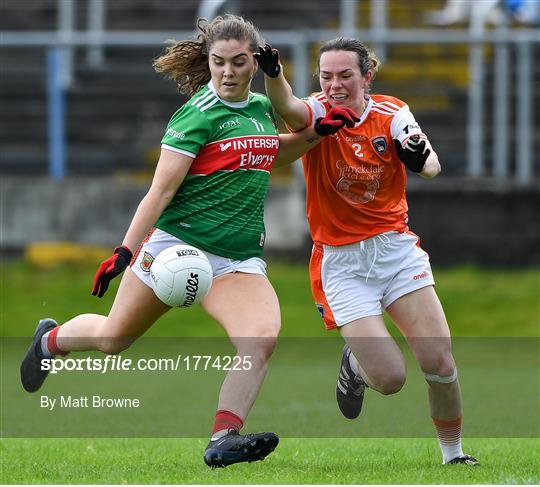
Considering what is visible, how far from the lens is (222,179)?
6691 millimetres

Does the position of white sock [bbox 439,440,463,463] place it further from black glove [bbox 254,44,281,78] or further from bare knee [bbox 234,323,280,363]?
black glove [bbox 254,44,281,78]

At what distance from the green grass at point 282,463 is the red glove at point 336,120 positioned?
170 centimetres

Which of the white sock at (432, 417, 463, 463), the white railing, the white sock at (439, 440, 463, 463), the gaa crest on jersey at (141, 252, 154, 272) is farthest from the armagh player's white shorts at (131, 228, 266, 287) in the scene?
the white railing

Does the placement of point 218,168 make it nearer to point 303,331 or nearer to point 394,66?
A: point 303,331

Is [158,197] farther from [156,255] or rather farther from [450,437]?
[450,437]

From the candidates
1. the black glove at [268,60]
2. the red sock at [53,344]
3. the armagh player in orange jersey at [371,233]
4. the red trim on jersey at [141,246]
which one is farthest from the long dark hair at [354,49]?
the red sock at [53,344]

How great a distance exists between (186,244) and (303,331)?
7.59 meters

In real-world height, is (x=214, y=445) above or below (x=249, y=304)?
below

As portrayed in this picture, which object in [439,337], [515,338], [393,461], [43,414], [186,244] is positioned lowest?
[515,338]

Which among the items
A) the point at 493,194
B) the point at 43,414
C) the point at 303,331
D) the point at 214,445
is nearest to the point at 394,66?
the point at 493,194

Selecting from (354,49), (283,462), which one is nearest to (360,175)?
(354,49)

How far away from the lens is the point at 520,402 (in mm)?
10305

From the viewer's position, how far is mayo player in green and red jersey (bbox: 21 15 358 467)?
21.3ft

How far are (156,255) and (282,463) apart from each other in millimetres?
1264
